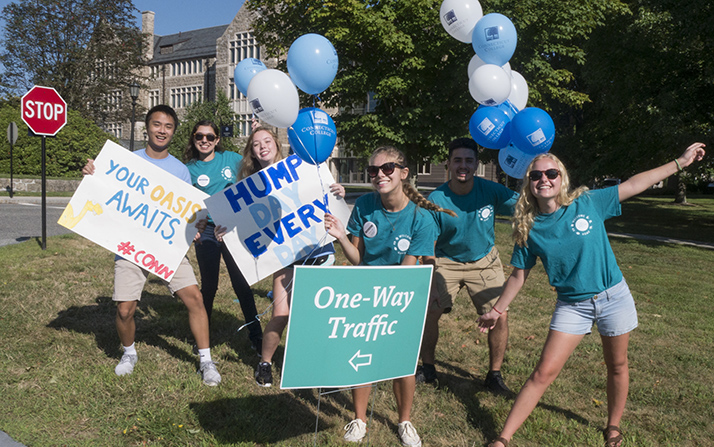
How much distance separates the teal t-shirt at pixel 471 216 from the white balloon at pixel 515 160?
0.66ft

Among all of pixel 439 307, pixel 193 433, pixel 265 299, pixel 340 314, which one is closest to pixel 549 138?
pixel 439 307

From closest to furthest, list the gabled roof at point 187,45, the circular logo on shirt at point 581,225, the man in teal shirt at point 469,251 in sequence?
the circular logo on shirt at point 581,225 < the man in teal shirt at point 469,251 < the gabled roof at point 187,45

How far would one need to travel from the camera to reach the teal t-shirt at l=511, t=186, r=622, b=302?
10.9 ft

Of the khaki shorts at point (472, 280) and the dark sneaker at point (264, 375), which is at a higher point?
the khaki shorts at point (472, 280)

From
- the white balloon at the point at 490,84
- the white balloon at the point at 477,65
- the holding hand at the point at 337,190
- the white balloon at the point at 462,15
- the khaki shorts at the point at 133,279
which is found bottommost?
the khaki shorts at the point at 133,279

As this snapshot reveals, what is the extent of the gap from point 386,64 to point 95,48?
29939 mm

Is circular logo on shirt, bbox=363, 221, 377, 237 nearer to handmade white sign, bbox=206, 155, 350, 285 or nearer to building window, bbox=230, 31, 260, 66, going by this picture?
handmade white sign, bbox=206, 155, 350, 285

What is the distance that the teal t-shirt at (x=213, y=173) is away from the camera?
504 centimetres

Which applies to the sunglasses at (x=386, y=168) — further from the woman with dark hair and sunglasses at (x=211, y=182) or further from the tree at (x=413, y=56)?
the tree at (x=413, y=56)

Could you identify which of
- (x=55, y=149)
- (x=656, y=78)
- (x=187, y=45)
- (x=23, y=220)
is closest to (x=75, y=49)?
(x=55, y=149)

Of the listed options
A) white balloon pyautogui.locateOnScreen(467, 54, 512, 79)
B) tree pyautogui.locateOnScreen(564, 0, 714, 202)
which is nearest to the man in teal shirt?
white balloon pyautogui.locateOnScreen(467, 54, 512, 79)

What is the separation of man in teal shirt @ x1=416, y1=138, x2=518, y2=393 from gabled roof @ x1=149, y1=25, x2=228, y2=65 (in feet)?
189

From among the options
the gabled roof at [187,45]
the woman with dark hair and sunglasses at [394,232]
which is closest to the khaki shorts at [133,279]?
the woman with dark hair and sunglasses at [394,232]

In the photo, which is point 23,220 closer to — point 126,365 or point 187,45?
point 126,365
